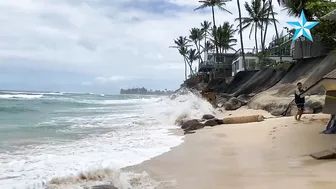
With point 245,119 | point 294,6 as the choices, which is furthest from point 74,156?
point 294,6

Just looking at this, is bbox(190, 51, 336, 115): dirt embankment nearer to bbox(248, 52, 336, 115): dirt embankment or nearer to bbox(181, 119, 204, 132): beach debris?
bbox(248, 52, 336, 115): dirt embankment

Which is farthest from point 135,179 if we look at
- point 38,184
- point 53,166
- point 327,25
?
point 327,25

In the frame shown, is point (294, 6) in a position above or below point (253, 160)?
above

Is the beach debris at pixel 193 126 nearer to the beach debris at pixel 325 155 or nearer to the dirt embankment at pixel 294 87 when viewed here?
the dirt embankment at pixel 294 87

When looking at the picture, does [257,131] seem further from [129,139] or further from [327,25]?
[327,25]

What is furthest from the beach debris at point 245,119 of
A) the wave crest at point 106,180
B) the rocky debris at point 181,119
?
the wave crest at point 106,180

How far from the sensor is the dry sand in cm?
648

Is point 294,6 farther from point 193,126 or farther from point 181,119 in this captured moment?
point 193,126

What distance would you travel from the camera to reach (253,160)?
27.6ft

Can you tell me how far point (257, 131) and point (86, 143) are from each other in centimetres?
543

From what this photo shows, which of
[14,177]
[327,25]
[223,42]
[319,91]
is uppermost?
[223,42]

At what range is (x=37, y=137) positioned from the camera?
1453cm

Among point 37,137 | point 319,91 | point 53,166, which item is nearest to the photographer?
point 53,166

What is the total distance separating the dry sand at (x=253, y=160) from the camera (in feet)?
21.2
